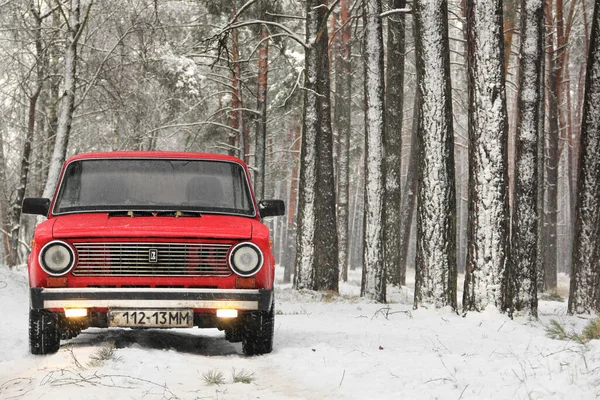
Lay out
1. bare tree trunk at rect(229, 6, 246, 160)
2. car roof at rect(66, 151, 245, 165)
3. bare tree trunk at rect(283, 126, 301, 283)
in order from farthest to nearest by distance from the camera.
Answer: bare tree trunk at rect(283, 126, 301, 283)
bare tree trunk at rect(229, 6, 246, 160)
car roof at rect(66, 151, 245, 165)

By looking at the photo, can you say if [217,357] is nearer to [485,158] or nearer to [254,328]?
[254,328]

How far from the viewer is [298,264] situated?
1686cm

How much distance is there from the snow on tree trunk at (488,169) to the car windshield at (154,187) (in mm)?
3508

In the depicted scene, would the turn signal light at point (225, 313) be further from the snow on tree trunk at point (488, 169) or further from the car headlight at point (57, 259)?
the snow on tree trunk at point (488, 169)

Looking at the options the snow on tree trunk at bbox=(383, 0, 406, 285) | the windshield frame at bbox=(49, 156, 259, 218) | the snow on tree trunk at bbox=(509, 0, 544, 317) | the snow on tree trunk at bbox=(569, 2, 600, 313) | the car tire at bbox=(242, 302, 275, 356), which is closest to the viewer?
the car tire at bbox=(242, 302, 275, 356)

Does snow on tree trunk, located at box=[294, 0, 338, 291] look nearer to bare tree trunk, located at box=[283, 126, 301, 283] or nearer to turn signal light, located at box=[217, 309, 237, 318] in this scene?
turn signal light, located at box=[217, 309, 237, 318]

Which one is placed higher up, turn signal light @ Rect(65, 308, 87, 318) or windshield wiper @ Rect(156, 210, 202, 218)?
windshield wiper @ Rect(156, 210, 202, 218)

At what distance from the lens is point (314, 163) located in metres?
16.4

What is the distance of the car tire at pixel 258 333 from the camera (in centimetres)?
679

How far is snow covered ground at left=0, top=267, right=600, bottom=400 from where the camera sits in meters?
5.09

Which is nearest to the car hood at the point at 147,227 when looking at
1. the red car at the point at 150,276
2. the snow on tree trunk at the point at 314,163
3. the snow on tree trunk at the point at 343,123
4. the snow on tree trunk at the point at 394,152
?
the red car at the point at 150,276

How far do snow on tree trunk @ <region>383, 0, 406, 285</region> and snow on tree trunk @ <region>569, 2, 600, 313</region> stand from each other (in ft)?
21.8

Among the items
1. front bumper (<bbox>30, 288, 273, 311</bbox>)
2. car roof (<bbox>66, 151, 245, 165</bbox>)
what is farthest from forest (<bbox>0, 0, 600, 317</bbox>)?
front bumper (<bbox>30, 288, 273, 311</bbox>)

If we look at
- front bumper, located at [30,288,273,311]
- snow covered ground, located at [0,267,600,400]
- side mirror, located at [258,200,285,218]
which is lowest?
snow covered ground, located at [0,267,600,400]
